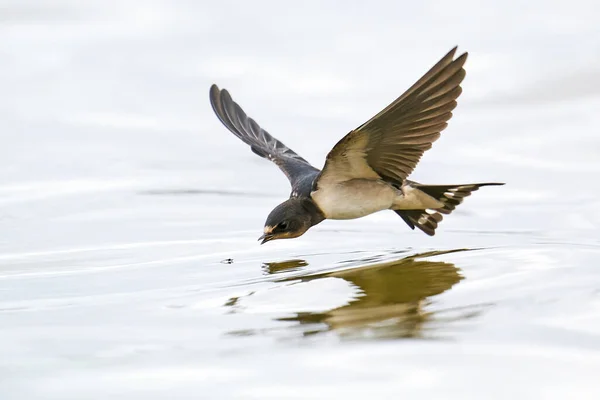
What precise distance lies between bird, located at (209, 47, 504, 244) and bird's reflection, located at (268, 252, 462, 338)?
1.12 feet

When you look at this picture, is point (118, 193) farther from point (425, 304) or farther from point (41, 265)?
point (425, 304)

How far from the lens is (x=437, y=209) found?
238 inches

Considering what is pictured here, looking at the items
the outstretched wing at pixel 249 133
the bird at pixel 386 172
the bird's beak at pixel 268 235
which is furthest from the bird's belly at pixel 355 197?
the outstretched wing at pixel 249 133

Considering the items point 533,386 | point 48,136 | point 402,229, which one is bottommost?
point 533,386

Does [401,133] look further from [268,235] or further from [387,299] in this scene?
[387,299]

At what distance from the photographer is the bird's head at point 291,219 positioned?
5613 millimetres

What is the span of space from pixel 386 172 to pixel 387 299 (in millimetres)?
1242

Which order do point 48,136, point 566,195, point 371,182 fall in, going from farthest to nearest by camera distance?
point 48,136, point 566,195, point 371,182

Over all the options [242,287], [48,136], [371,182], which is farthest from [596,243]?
[48,136]

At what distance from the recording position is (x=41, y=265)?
5.67m

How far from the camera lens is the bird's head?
5613 mm

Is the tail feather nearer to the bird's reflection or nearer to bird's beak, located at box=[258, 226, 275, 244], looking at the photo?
the bird's reflection

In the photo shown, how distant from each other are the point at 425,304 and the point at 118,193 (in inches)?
136

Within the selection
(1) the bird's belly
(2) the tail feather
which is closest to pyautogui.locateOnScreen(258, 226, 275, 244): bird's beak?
(1) the bird's belly
